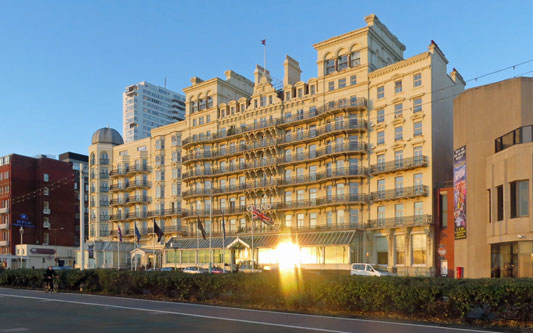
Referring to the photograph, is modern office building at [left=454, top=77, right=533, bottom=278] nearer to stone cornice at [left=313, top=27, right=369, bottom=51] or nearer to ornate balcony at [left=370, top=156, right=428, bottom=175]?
ornate balcony at [left=370, top=156, right=428, bottom=175]

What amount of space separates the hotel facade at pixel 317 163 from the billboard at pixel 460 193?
11496 millimetres

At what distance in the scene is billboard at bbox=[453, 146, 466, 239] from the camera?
41.4 metres

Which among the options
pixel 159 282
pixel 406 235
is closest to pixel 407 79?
pixel 406 235

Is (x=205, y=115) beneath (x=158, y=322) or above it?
above

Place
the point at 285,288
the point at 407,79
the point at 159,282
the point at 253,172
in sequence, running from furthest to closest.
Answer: the point at 253,172, the point at 407,79, the point at 159,282, the point at 285,288

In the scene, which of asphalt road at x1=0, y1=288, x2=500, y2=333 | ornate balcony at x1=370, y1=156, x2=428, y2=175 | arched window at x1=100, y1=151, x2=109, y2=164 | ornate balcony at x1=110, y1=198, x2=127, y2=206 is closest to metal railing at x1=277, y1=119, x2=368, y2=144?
ornate balcony at x1=370, y1=156, x2=428, y2=175

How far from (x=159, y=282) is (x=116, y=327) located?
10.6 metres

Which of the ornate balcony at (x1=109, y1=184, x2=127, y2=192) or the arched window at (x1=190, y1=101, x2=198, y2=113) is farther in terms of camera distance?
the ornate balcony at (x1=109, y1=184, x2=127, y2=192)

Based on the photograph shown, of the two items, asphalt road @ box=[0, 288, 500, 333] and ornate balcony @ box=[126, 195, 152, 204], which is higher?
ornate balcony @ box=[126, 195, 152, 204]

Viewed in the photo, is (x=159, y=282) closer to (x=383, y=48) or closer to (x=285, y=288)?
(x=285, y=288)

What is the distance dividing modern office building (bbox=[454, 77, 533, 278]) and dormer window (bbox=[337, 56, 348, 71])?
22340mm

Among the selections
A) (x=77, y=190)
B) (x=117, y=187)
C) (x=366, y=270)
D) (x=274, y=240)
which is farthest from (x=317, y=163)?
(x=77, y=190)

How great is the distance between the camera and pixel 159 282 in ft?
90.0

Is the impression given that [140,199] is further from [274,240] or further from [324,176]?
[324,176]
